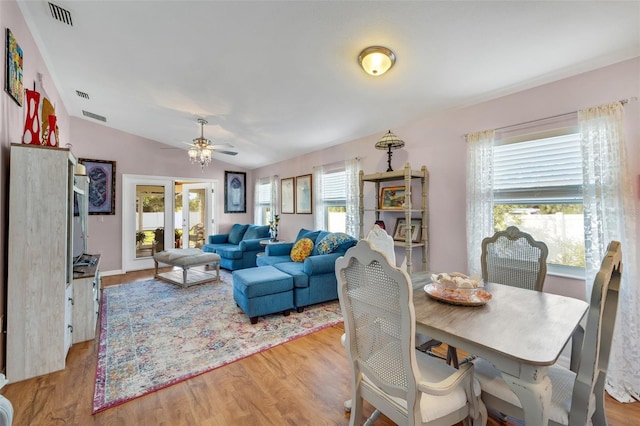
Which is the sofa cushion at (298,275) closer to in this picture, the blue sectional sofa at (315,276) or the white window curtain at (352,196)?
the blue sectional sofa at (315,276)

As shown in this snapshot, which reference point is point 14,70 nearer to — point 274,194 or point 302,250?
point 302,250

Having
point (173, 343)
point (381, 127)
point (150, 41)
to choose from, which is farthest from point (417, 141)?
point (173, 343)

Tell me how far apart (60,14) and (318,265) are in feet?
11.6

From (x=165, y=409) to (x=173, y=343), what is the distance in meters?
0.95

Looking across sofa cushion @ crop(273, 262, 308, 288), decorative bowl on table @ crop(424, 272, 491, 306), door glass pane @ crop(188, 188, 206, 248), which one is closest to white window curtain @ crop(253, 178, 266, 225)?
door glass pane @ crop(188, 188, 206, 248)

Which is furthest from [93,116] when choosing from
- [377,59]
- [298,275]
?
[377,59]

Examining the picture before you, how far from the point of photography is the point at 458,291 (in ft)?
5.31

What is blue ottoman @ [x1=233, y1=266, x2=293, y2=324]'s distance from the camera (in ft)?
9.96

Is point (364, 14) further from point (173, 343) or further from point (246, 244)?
point (246, 244)

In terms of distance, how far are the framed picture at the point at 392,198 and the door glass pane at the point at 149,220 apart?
510 cm

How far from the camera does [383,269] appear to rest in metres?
1.08

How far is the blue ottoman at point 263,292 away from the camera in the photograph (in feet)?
9.96

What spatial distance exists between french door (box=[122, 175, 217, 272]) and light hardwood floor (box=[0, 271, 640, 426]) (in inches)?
154

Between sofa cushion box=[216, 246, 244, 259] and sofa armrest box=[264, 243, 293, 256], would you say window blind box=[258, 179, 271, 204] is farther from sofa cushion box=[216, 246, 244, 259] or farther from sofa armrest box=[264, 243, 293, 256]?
sofa armrest box=[264, 243, 293, 256]
